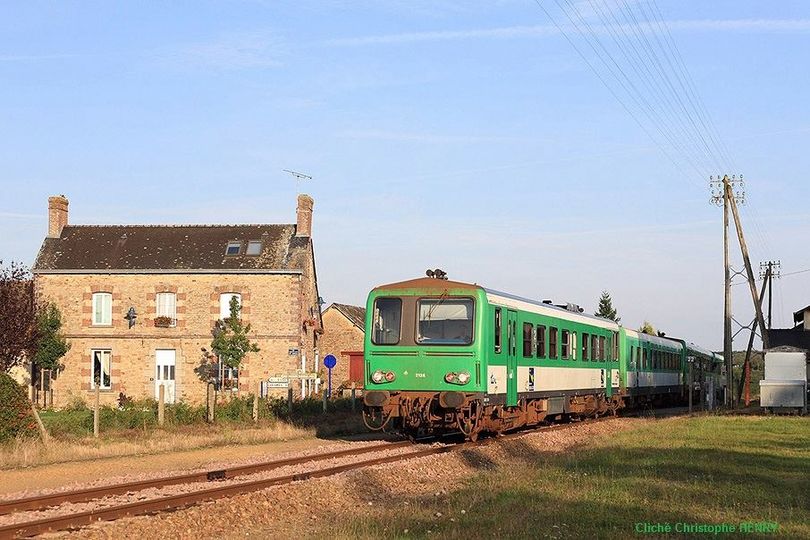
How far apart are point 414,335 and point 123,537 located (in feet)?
33.3

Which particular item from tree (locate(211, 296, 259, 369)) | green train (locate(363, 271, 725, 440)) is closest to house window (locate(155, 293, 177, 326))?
tree (locate(211, 296, 259, 369))

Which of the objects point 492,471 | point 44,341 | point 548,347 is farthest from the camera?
point 44,341

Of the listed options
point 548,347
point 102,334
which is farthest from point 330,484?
point 102,334

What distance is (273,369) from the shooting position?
41.5 m

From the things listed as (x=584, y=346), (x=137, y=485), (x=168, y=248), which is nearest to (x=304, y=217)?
(x=168, y=248)

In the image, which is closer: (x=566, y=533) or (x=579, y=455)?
(x=566, y=533)

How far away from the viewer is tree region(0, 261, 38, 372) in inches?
1401

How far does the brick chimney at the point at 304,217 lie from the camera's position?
44.0 meters

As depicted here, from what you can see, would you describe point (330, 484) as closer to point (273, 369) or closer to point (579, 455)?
point (579, 455)

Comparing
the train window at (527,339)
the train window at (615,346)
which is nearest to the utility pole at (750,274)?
the train window at (615,346)

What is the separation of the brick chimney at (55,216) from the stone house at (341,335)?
45.4 feet

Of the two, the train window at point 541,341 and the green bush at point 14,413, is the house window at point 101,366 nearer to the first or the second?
the green bush at point 14,413

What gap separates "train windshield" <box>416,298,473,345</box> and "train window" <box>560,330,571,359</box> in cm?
583

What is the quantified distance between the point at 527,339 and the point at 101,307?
2578cm
